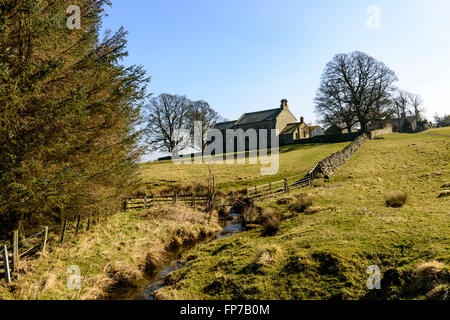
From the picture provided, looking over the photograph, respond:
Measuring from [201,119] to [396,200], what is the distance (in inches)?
1616

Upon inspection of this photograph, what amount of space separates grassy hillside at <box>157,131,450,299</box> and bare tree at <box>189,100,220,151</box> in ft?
126

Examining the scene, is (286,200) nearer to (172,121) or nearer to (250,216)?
(250,216)

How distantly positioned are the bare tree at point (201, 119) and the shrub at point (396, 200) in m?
39.8

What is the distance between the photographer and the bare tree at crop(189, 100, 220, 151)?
4900 cm

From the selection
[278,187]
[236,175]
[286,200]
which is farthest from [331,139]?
[286,200]

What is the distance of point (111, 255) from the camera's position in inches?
379

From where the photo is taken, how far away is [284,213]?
1383cm

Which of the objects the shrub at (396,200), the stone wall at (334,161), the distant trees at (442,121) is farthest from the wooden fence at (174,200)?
the distant trees at (442,121)

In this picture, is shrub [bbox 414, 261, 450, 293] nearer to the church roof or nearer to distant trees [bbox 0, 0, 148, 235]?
distant trees [bbox 0, 0, 148, 235]

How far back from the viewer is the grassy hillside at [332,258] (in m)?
5.57
